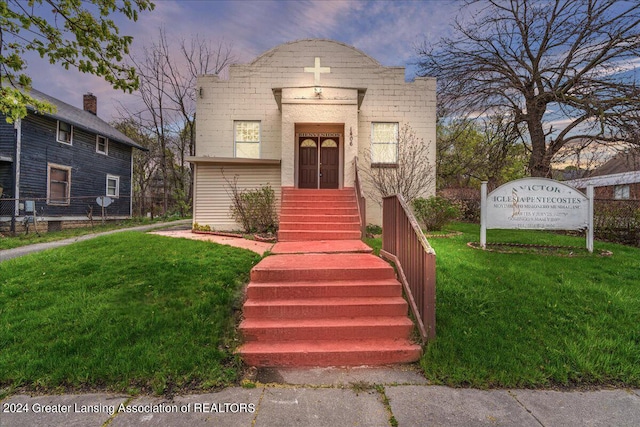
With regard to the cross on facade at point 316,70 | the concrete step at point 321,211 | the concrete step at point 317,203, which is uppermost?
the cross on facade at point 316,70

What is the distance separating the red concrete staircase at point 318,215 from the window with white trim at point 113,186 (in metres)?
14.7

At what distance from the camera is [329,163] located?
10.9 metres

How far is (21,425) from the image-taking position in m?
2.17

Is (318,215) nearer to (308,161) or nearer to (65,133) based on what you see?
(308,161)

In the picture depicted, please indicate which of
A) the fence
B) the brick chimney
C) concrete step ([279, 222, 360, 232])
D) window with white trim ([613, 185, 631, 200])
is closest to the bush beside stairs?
concrete step ([279, 222, 360, 232])

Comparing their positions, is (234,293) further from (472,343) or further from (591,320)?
(591,320)

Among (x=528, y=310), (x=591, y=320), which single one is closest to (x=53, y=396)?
(x=528, y=310)

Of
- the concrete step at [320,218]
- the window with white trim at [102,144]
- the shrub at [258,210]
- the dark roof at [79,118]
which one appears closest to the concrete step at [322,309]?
the concrete step at [320,218]

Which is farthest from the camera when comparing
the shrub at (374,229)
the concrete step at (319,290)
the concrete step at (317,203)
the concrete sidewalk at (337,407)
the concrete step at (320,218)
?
the shrub at (374,229)

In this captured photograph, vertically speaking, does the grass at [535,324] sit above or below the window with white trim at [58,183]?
below

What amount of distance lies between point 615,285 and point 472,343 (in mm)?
3087

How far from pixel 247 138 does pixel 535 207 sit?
28.0 feet

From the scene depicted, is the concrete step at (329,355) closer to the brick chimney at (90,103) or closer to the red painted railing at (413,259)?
the red painted railing at (413,259)

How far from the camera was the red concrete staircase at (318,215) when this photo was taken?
7223mm
